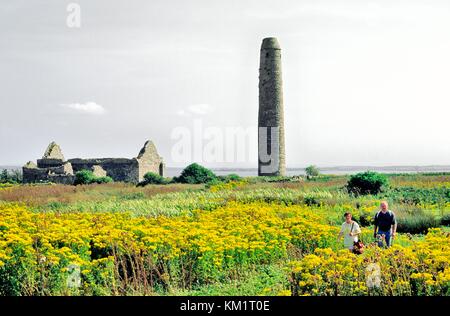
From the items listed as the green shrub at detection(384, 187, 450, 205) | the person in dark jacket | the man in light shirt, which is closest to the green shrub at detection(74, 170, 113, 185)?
the green shrub at detection(384, 187, 450, 205)

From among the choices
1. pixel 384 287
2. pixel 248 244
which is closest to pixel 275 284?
pixel 248 244

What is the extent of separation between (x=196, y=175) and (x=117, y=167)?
12489mm

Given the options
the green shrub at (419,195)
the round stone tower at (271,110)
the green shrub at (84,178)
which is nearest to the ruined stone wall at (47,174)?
the green shrub at (84,178)

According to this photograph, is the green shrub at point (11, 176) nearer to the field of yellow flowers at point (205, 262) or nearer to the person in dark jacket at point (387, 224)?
the field of yellow flowers at point (205, 262)

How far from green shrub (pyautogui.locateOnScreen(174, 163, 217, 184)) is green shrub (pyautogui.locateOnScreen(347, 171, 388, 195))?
34.4ft

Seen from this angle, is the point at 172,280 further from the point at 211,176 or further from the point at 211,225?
the point at 211,176

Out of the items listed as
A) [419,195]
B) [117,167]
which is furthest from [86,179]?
[419,195]

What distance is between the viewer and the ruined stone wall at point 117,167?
42.2m

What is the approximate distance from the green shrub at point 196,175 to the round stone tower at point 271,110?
7348 millimetres

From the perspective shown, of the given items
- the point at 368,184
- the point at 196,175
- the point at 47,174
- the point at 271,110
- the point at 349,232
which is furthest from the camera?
the point at 47,174

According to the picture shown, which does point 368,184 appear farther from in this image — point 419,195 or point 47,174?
point 47,174

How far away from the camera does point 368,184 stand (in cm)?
2330

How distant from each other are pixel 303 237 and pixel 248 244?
6.10 ft

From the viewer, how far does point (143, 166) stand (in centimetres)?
4306
